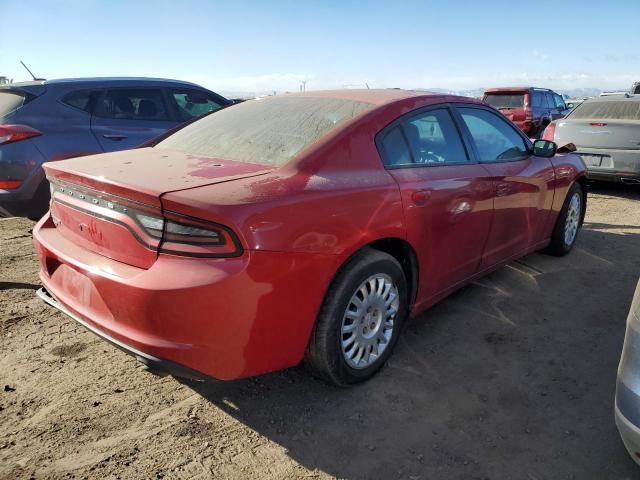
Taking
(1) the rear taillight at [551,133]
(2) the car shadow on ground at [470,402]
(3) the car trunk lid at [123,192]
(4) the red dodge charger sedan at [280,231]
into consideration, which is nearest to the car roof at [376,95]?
(4) the red dodge charger sedan at [280,231]

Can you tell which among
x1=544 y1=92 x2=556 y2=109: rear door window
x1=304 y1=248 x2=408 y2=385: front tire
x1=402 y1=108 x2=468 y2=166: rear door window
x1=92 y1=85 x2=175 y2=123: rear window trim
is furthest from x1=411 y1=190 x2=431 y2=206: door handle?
x1=544 y1=92 x2=556 y2=109: rear door window

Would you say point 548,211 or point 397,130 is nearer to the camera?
point 397,130

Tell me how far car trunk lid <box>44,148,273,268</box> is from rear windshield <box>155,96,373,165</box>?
0.49ft

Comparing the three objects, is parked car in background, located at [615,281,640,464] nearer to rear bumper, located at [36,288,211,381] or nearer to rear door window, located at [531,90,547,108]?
rear bumper, located at [36,288,211,381]

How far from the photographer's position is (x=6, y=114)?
467 cm

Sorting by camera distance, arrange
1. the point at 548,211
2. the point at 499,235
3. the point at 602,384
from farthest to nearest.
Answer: the point at 548,211 → the point at 499,235 → the point at 602,384

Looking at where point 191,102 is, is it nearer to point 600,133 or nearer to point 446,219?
point 446,219

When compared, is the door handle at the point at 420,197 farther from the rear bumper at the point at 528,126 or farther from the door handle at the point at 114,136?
the rear bumper at the point at 528,126

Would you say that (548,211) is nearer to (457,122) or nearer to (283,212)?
(457,122)

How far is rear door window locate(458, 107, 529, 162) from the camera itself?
3410 mm

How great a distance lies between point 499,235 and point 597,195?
210 inches

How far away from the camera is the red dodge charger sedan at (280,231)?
1982 millimetres

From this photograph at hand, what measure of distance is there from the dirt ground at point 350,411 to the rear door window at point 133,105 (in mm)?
2636

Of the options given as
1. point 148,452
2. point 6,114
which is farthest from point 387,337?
point 6,114
